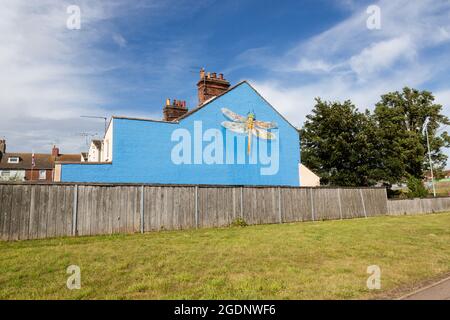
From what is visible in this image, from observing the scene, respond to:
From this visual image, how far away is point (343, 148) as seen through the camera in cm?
3472

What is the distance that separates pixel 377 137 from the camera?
35.6 meters

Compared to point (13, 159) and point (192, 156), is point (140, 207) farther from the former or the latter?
point (13, 159)

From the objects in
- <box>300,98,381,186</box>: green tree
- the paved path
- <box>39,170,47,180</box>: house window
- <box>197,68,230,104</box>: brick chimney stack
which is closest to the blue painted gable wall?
<box>197,68,230,104</box>: brick chimney stack

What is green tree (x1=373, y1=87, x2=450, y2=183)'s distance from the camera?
44938 mm

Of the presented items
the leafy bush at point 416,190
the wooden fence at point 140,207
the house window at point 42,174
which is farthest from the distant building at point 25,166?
the leafy bush at point 416,190

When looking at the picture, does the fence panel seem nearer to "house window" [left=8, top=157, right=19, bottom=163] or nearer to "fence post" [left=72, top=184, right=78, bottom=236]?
"fence post" [left=72, top=184, right=78, bottom=236]

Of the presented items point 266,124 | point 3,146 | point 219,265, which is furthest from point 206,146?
point 3,146

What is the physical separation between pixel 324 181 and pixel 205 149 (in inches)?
768

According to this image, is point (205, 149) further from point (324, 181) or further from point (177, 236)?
point (324, 181)

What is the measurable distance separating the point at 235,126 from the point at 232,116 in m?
0.76

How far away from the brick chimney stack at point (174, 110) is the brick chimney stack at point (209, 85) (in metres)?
1.53

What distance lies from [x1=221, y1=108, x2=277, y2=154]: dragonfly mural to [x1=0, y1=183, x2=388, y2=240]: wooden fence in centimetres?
665

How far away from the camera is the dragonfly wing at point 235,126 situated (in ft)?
76.0

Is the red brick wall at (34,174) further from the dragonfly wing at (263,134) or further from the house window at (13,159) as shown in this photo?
the dragonfly wing at (263,134)
